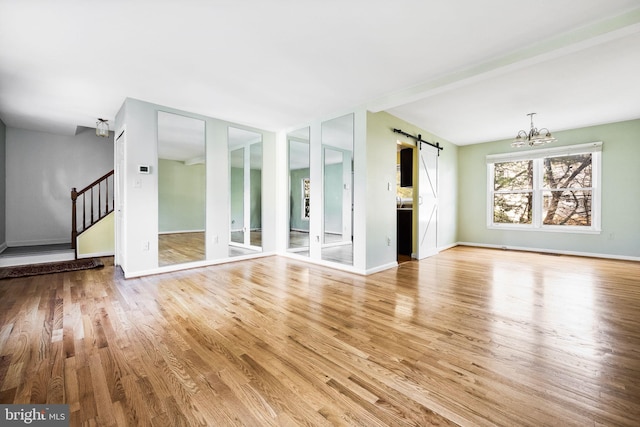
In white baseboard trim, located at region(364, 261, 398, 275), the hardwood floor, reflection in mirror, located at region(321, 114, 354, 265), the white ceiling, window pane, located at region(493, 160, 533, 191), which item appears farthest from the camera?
window pane, located at region(493, 160, 533, 191)

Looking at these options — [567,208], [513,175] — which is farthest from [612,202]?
[513,175]

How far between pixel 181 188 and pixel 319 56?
6769 mm

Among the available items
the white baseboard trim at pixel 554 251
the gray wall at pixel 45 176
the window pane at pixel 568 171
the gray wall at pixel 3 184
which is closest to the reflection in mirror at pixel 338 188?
the white baseboard trim at pixel 554 251

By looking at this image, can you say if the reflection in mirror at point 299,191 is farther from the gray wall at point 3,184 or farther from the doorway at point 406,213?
the gray wall at point 3,184

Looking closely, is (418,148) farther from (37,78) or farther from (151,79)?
(37,78)

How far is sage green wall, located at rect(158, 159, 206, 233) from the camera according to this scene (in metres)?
7.68

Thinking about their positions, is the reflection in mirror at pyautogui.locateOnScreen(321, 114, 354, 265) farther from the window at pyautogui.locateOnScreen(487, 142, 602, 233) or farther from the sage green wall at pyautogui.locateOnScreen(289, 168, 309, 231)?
the window at pyautogui.locateOnScreen(487, 142, 602, 233)

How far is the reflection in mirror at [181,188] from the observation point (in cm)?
461

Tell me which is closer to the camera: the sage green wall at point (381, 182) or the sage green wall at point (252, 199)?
the sage green wall at point (381, 182)

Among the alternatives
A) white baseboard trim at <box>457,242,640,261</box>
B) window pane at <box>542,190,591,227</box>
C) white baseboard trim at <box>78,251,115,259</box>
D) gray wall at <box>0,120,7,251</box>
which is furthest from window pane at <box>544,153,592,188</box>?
gray wall at <box>0,120,7,251</box>

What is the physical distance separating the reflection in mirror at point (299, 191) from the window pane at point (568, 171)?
209 inches

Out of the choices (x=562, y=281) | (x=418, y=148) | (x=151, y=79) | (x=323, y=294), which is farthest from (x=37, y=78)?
(x=562, y=281)

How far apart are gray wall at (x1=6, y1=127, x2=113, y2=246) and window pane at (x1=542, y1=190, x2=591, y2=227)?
9.99 metres

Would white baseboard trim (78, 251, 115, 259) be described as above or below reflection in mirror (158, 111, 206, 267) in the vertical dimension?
below
